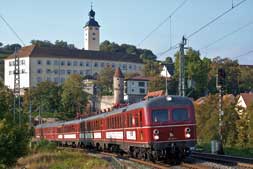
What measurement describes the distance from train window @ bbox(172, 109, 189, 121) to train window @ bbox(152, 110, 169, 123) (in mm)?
→ 375

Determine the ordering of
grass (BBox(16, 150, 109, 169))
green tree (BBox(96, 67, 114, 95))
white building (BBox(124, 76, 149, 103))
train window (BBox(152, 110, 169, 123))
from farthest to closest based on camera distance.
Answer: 1. green tree (BBox(96, 67, 114, 95))
2. white building (BBox(124, 76, 149, 103))
3. grass (BBox(16, 150, 109, 169))
4. train window (BBox(152, 110, 169, 123))

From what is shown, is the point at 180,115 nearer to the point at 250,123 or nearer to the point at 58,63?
the point at 250,123

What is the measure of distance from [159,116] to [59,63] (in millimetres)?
150056

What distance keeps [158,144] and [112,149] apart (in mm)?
11863

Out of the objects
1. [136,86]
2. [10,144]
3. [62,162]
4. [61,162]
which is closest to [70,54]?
[136,86]

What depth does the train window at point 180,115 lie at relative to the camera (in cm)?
2497

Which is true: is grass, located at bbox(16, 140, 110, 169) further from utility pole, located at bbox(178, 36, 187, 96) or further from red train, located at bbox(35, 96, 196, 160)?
utility pole, located at bbox(178, 36, 187, 96)

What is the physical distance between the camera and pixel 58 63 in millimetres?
172875

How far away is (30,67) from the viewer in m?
167

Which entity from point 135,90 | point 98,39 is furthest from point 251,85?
point 98,39

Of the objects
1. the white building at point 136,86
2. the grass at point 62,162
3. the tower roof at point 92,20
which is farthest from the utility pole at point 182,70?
the tower roof at point 92,20

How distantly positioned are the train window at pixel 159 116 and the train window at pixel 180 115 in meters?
0.38

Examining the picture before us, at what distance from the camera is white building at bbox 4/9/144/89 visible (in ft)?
548

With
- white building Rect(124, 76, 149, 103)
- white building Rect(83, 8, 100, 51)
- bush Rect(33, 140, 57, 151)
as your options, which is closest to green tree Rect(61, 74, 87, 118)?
white building Rect(124, 76, 149, 103)
